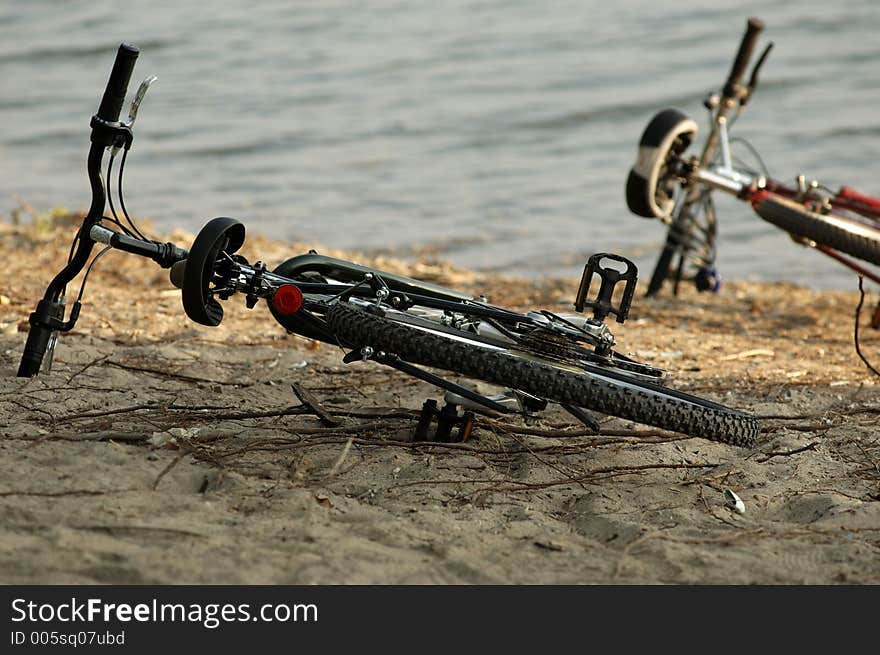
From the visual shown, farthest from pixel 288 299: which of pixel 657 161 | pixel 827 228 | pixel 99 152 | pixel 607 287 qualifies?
pixel 827 228

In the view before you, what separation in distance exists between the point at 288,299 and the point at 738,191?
3072mm

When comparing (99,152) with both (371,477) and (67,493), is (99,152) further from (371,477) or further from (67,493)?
(371,477)

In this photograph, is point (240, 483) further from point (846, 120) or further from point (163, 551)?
point (846, 120)

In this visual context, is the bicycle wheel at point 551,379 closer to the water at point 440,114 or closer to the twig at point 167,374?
the twig at point 167,374

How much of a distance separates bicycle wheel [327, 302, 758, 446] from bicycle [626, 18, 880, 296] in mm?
2339

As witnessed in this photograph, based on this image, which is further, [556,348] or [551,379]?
[556,348]

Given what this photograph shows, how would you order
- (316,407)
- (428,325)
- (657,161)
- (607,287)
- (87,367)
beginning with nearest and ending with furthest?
1. (428,325)
2. (607,287)
3. (316,407)
4. (87,367)
5. (657,161)

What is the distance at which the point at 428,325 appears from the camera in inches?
133

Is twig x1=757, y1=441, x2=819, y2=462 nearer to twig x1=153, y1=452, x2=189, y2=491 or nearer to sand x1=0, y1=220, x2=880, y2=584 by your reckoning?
sand x1=0, y1=220, x2=880, y2=584

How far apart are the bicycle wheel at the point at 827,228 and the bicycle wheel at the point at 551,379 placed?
2283 millimetres

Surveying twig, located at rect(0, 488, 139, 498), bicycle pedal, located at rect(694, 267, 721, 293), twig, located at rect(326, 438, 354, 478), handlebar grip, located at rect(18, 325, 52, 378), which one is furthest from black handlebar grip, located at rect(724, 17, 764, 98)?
twig, located at rect(0, 488, 139, 498)

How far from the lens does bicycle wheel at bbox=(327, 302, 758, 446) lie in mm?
3189
